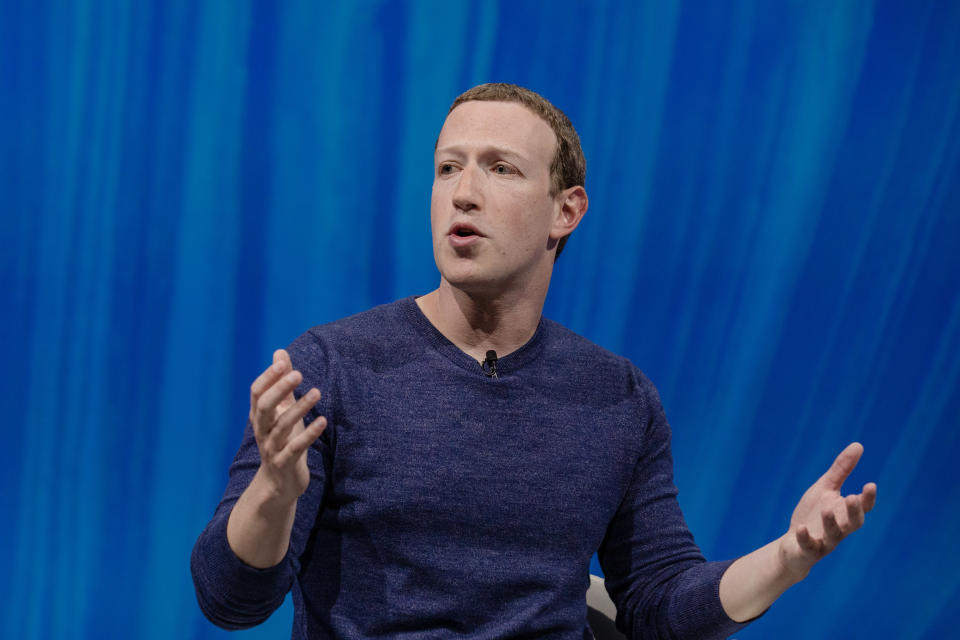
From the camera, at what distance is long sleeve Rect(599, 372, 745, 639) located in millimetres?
1387

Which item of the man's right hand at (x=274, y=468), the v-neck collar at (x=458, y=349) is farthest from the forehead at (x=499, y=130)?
the man's right hand at (x=274, y=468)

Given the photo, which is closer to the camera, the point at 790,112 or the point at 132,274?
the point at 132,274

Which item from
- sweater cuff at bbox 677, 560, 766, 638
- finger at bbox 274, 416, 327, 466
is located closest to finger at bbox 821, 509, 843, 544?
sweater cuff at bbox 677, 560, 766, 638

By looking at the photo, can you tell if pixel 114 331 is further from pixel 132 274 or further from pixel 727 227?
pixel 727 227

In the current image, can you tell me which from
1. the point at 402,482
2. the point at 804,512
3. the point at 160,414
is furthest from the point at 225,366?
the point at 804,512

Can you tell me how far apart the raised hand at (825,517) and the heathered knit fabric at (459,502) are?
0.56 ft

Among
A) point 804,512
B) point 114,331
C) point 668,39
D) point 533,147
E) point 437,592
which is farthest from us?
point 668,39

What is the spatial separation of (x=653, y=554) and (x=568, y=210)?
0.57 meters

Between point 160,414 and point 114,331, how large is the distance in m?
0.17

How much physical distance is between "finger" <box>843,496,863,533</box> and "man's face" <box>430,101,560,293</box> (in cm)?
58

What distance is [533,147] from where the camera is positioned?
1.45 meters

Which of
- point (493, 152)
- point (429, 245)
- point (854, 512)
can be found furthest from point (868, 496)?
point (429, 245)

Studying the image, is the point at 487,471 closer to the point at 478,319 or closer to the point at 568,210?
the point at 478,319

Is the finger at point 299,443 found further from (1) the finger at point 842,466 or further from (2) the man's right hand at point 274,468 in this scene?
(1) the finger at point 842,466
